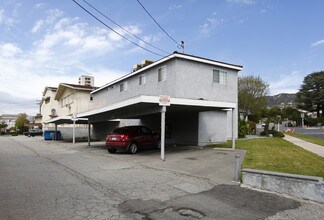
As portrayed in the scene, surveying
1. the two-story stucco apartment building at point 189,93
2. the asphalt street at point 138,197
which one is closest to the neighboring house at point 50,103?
the two-story stucco apartment building at point 189,93

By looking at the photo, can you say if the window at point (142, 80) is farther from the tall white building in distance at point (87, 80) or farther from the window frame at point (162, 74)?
the tall white building in distance at point (87, 80)

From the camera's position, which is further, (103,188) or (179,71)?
(179,71)

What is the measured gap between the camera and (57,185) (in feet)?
28.8

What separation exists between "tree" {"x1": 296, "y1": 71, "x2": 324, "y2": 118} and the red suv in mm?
76960

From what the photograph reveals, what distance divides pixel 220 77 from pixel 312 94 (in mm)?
72422

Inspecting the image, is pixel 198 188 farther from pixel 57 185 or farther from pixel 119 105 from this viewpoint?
pixel 119 105

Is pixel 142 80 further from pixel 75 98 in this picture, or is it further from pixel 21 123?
pixel 21 123

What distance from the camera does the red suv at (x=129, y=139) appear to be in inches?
698

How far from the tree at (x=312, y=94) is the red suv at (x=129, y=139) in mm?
76960

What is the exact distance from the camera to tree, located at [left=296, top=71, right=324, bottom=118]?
277 ft

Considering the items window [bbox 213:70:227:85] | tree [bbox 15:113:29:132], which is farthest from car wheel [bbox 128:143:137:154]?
tree [bbox 15:113:29:132]

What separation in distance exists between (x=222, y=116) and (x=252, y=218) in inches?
690

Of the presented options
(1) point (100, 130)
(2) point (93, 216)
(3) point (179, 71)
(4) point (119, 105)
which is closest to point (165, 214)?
(2) point (93, 216)

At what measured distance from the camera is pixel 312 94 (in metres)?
85.9
